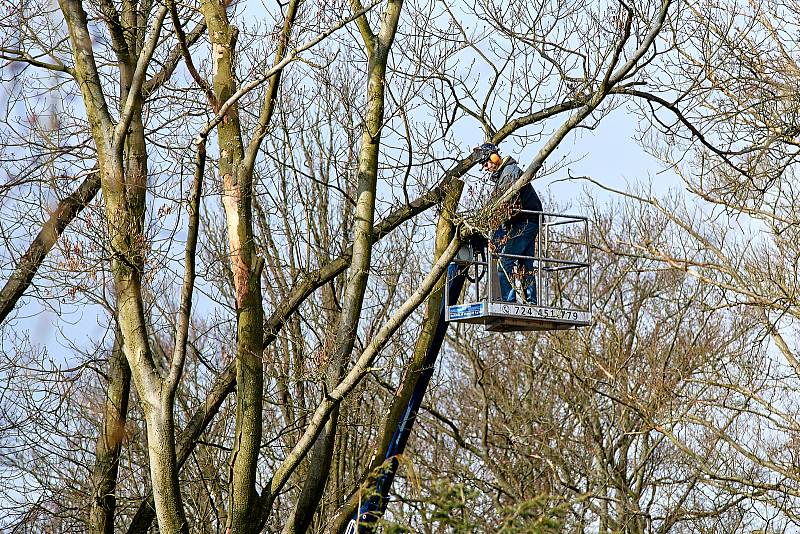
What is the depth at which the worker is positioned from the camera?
10.9m

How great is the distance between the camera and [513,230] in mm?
11594

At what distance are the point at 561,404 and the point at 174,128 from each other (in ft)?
47.7

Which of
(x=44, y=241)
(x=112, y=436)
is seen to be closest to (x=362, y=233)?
(x=44, y=241)

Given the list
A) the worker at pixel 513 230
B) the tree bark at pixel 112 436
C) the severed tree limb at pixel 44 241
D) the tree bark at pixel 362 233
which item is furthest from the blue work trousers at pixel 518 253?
the tree bark at pixel 112 436

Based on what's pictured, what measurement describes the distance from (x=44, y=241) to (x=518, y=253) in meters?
4.98

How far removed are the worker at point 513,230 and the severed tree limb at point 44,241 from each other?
3903mm

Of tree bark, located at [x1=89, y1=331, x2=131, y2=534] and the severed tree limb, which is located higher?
the severed tree limb

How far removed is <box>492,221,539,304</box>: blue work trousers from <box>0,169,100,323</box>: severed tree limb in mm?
4142

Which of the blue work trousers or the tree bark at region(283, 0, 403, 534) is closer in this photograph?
the tree bark at region(283, 0, 403, 534)

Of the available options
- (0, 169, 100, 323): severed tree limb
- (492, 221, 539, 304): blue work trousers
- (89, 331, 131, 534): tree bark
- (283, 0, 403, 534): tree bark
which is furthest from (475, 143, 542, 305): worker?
(89, 331, 131, 534): tree bark

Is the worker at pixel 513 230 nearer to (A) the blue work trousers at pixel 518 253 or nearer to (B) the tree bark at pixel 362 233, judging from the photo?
(A) the blue work trousers at pixel 518 253

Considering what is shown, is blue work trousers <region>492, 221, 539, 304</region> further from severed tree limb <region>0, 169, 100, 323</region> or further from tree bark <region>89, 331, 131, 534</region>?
tree bark <region>89, 331, 131, 534</region>

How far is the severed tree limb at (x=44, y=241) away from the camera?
11.1 metres

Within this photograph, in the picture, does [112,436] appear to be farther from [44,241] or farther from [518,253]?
[518,253]
